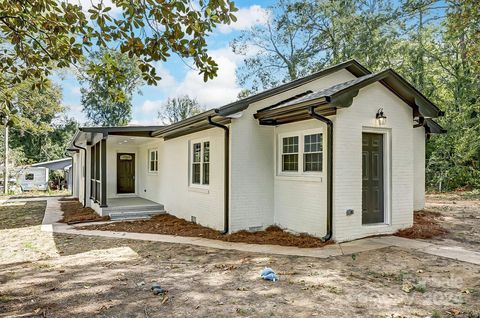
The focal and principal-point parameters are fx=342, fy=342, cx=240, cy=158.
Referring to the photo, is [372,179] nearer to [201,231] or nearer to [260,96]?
[260,96]

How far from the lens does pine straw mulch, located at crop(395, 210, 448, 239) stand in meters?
7.59

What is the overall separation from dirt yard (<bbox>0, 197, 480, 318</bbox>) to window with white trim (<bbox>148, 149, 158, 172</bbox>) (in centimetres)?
703

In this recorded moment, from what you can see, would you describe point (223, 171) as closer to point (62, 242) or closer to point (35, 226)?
point (62, 242)

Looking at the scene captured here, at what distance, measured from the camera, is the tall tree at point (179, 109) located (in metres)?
44.4

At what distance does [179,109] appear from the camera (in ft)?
147

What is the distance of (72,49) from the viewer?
4223 millimetres

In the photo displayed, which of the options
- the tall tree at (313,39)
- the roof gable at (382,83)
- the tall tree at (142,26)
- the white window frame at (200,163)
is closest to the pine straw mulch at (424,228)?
the roof gable at (382,83)

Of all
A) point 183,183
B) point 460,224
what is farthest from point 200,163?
point 460,224

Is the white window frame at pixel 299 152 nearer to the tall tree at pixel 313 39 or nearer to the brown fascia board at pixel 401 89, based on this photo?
the brown fascia board at pixel 401 89

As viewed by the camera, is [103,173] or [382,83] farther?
[103,173]

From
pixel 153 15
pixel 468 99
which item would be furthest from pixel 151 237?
pixel 468 99

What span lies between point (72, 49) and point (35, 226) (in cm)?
822

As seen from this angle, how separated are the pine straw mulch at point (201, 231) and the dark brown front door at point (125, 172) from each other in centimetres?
486

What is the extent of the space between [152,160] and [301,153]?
26.7 feet
